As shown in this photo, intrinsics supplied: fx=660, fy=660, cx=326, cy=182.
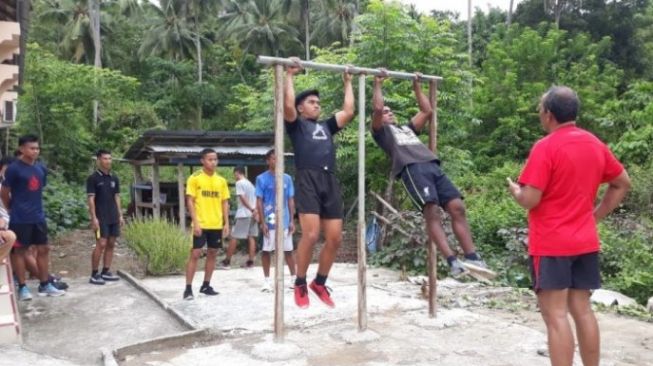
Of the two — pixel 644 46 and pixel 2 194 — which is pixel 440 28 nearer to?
pixel 2 194

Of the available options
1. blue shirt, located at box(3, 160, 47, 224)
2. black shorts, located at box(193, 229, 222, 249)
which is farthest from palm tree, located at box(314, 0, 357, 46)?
blue shirt, located at box(3, 160, 47, 224)

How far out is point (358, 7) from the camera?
131ft

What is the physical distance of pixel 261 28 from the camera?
39.5 metres

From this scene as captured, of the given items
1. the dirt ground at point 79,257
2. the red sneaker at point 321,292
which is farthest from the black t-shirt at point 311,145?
the dirt ground at point 79,257

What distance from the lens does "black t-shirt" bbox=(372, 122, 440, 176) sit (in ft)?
19.0

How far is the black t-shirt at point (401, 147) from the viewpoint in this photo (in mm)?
5777

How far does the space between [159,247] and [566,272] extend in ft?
23.2

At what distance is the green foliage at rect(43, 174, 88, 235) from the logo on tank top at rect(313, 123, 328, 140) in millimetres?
11460

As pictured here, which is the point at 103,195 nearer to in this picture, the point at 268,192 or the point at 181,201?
the point at 268,192

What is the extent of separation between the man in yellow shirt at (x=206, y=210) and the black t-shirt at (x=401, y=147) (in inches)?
95.9

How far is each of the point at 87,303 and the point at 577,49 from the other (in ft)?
71.3

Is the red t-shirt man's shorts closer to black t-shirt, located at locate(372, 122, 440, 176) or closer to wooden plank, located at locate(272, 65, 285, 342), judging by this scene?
black t-shirt, located at locate(372, 122, 440, 176)

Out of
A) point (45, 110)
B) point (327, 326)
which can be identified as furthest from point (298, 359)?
point (45, 110)

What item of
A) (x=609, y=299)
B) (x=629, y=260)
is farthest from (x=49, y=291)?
(x=629, y=260)
